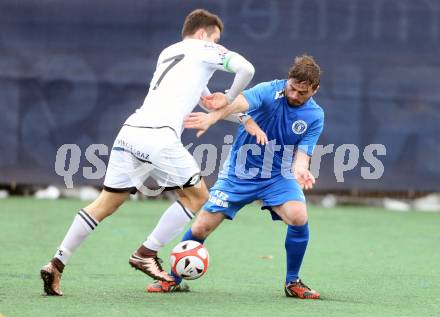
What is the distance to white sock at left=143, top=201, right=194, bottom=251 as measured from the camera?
6.69 metres

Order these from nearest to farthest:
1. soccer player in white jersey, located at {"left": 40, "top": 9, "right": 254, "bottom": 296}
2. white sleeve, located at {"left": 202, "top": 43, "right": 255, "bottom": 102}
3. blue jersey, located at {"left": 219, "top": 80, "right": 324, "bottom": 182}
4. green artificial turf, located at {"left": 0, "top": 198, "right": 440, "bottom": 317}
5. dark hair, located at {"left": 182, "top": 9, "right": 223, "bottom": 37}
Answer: green artificial turf, located at {"left": 0, "top": 198, "right": 440, "bottom": 317} < white sleeve, located at {"left": 202, "top": 43, "right": 255, "bottom": 102} < soccer player in white jersey, located at {"left": 40, "top": 9, "right": 254, "bottom": 296} < dark hair, located at {"left": 182, "top": 9, "right": 223, "bottom": 37} < blue jersey, located at {"left": 219, "top": 80, "right": 324, "bottom": 182}

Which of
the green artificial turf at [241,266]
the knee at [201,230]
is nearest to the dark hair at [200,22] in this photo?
the knee at [201,230]

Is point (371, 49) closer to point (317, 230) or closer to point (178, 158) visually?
point (317, 230)

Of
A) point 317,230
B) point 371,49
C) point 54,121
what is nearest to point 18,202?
point 54,121

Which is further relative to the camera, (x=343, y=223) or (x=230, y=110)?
(x=343, y=223)

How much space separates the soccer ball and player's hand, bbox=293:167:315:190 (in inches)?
29.9

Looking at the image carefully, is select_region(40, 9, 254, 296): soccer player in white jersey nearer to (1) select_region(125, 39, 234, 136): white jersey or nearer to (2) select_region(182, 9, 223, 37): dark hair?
(1) select_region(125, 39, 234, 136): white jersey

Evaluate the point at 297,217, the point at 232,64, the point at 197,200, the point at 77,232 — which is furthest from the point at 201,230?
the point at 232,64

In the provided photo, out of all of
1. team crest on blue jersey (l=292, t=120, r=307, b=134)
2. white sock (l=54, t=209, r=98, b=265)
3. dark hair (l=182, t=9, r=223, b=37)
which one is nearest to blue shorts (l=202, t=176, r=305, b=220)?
team crest on blue jersey (l=292, t=120, r=307, b=134)

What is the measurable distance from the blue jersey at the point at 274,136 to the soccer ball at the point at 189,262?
61 cm

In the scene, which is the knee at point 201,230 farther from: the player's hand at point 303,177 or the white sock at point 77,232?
the white sock at point 77,232

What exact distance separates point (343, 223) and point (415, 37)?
2661 mm

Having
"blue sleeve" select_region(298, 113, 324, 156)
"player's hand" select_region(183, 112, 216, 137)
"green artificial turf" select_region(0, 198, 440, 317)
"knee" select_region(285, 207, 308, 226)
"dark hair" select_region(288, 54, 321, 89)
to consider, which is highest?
"dark hair" select_region(288, 54, 321, 89)

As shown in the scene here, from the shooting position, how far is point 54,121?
12609 millimetres
